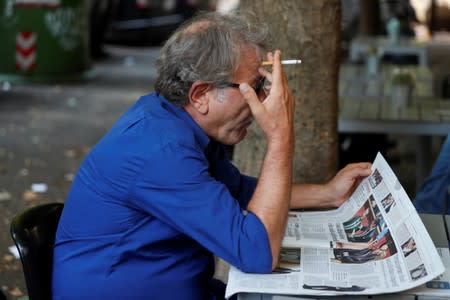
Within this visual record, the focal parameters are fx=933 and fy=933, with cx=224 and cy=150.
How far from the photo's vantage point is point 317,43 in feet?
12.7

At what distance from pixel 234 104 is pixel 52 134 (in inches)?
281

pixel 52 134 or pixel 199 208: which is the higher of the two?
pixel 199 208

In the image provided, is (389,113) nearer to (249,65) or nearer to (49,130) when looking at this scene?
(249,65)

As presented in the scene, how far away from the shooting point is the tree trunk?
153 inches

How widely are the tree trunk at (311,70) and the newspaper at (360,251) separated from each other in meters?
1.10

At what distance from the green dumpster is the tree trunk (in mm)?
9137

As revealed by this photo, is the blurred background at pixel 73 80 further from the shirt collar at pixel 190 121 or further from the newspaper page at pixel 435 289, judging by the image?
the newspaper page at pixel 435 289

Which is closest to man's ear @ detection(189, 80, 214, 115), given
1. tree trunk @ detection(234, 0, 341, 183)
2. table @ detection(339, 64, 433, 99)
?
tree trunk @ detection(234, 0, 341, 183)

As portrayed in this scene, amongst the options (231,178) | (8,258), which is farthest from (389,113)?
(231,178)

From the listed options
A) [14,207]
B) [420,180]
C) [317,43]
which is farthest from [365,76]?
[317,43]

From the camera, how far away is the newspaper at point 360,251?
222cm

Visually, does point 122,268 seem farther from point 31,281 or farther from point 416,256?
point 416,256

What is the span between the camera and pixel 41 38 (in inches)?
504

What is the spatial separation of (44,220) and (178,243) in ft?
1.74
